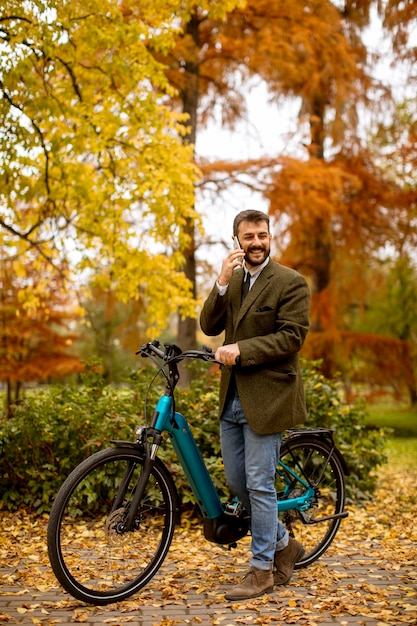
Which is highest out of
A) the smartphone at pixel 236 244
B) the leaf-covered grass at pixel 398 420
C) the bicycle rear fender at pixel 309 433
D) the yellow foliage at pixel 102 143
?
the yellow foliage at pixel 102 143

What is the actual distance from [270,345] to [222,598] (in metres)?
1.28

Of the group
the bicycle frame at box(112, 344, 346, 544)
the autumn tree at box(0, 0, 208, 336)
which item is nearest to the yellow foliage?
the autumn tree at box(0, 0, 208, 336)

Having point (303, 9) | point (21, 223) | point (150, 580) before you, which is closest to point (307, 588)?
point (150, 580)

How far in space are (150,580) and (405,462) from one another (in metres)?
8.81

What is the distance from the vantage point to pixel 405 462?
1174 centimetres

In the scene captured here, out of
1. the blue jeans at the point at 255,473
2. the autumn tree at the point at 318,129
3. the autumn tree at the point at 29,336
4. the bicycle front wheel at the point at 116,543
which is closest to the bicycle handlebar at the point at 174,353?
the blue jeans at the point at 255,473

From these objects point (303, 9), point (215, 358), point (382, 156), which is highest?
point (303, 9)

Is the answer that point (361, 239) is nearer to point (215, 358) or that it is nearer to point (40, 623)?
point (215, 358)

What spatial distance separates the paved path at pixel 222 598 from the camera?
3203mm

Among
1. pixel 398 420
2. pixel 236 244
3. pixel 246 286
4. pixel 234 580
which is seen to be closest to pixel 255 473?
pixel 234 580

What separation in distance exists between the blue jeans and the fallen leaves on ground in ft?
0.85

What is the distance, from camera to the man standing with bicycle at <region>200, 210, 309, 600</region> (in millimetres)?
3475

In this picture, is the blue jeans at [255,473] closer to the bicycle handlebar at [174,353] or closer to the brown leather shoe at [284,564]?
the brown leather shoe at [284,564]

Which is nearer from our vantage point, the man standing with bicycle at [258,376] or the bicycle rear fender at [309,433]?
the man standing with bicycle at [258,376]
